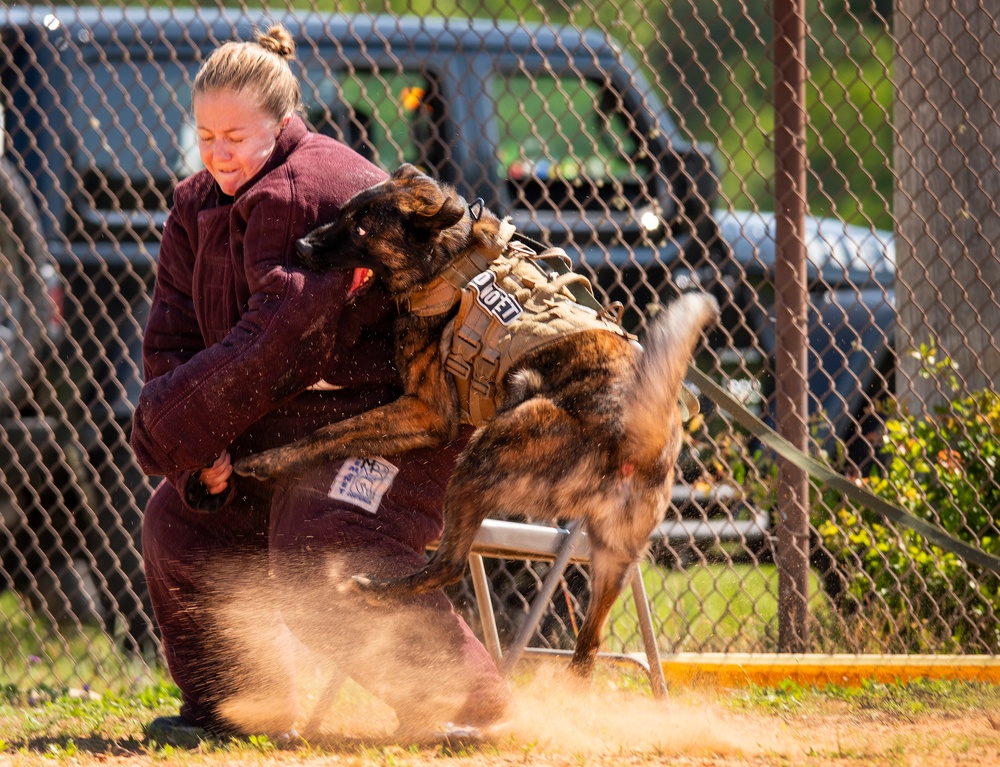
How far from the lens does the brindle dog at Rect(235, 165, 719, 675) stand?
261cm

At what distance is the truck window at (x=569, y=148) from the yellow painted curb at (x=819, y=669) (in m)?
1.71

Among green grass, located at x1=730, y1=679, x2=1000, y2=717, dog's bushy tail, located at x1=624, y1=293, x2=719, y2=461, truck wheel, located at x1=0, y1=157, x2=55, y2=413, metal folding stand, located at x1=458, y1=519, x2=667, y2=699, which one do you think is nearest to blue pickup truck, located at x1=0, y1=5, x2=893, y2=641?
truck wheel, located at x1=0, y1=157, x2=55, y2=413

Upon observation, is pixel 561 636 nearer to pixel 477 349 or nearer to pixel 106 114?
pixel 477 349

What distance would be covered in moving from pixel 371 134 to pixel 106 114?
1.01 metres

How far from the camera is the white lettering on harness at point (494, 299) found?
2730 millimetres

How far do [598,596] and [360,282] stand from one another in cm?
105

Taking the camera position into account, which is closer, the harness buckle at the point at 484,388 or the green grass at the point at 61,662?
the harness buckle at the point at 484,388

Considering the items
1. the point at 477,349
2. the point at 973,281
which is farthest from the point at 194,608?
the point at 973,281

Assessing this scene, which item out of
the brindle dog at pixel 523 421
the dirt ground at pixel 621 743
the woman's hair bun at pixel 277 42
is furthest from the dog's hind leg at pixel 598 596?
the woman's hair bun at pixel 277 42

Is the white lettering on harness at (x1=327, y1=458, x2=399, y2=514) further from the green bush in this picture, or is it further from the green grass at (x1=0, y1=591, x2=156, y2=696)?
the green bush

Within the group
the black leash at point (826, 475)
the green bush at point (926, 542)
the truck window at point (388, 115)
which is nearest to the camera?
the black leash at point (826, 475)

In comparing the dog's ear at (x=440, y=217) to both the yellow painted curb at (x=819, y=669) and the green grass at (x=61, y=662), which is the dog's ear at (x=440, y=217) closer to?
the yellow painted curb at (x=819, y=669)

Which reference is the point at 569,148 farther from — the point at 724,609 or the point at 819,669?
the point at 819,669

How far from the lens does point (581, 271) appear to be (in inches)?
165
